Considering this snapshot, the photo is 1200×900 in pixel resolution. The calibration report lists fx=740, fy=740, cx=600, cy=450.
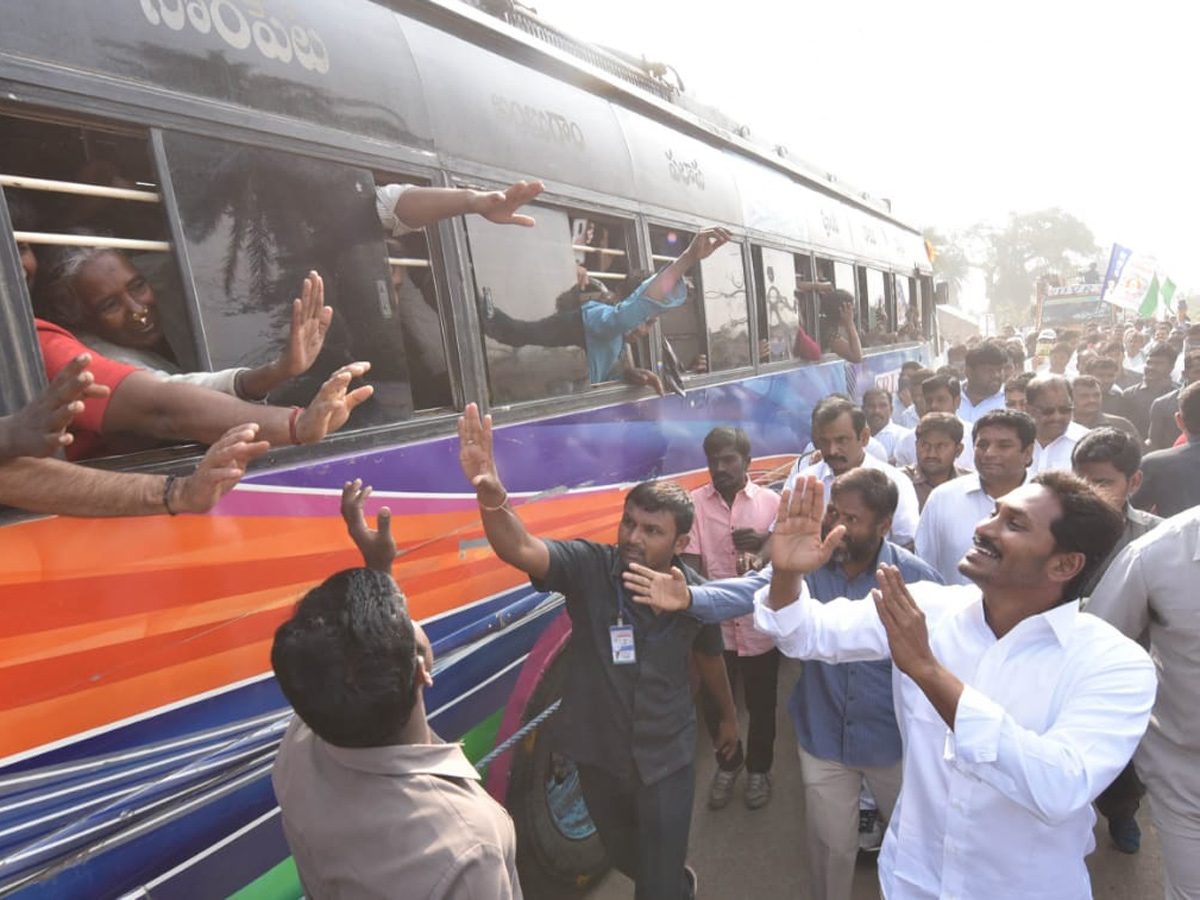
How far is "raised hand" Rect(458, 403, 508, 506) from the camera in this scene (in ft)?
7.50

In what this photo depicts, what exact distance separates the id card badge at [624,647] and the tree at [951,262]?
201 feet

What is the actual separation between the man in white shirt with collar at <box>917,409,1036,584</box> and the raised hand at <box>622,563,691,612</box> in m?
1.55

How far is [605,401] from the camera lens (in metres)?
3.46

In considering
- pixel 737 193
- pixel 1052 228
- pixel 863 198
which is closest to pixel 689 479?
pixel 737 193

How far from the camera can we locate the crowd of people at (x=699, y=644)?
1314mm

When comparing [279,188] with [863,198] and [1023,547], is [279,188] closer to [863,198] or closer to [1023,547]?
[1023,547]

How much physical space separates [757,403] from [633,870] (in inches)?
130

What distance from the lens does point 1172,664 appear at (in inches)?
86.5

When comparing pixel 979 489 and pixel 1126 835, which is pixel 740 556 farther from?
pixel 1126 835

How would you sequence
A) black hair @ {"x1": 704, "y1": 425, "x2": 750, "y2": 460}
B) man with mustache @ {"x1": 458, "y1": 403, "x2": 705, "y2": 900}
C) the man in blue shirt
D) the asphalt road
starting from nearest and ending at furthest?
man with mustache @ {"x1": 458, "y1": 403, "x2": 705, "y2": 900}
the man in blue shirt
the asphalt road
black hair @ {"x1": 704, "y1": 425, "x2": 750, "y2": 460}

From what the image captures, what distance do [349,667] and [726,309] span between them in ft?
12.7

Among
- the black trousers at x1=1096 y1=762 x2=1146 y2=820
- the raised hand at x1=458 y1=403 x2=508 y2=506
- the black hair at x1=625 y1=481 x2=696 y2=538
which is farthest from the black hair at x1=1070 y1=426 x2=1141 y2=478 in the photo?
the raised hand at x1=458 y1=403 x2=508 y2=506

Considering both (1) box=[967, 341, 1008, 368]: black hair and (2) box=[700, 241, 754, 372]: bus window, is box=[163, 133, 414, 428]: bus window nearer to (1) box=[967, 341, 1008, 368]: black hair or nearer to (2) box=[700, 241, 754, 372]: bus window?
(2) box=[700, 241, 754, 372]: bus window

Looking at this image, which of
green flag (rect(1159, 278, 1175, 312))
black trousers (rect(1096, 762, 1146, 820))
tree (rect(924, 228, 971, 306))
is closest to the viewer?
black trousers (rect(1096, 762, 1146, 820))
